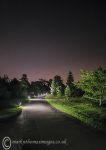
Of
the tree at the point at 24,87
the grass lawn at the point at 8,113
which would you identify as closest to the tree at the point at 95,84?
the grass lawn at the point at 8,113

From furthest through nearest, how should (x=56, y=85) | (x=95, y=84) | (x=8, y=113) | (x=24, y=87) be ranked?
1. (x=56, y=85)
2. (x=24, y=87)
3. (x=95, y=84)
4. (x=8, y=113)

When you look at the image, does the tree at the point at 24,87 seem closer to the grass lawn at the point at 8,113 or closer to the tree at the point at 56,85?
the tree at the point at 56,85

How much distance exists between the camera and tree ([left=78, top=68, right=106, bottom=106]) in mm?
46434

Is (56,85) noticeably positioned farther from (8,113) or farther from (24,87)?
(8,113)

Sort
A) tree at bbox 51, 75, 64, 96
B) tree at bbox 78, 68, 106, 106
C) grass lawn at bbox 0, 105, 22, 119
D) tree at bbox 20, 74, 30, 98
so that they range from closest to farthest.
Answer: grass lawn at bbox 0, 105, 22, 119
tree at bbox 78, 68, 106, 106
tree at bbox 20, 74, 30, 98
tree at bbox 51, 75, 64, 96

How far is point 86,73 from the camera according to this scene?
170ft

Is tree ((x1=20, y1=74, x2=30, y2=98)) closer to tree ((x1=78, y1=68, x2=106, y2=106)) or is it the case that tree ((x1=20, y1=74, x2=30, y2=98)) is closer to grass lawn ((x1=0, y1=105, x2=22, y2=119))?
tree ((x1=78, y1=68, x2=106, y2=106))

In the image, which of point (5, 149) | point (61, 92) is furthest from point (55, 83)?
point (5, 149)

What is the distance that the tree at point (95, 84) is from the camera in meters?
46.4

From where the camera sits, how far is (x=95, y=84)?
47.3m

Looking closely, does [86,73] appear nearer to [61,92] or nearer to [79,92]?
[79,92]

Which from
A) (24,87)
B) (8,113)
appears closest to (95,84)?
(8,113)

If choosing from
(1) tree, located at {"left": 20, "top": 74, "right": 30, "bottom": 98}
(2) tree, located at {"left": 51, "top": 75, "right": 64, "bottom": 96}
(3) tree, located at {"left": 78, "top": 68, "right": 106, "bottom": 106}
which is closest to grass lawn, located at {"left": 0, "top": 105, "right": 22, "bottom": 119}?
(3) tree, located at {"left": 78, "top": 68, "right": 106, "bottom": 106}

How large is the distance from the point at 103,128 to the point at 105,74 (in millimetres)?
28377
